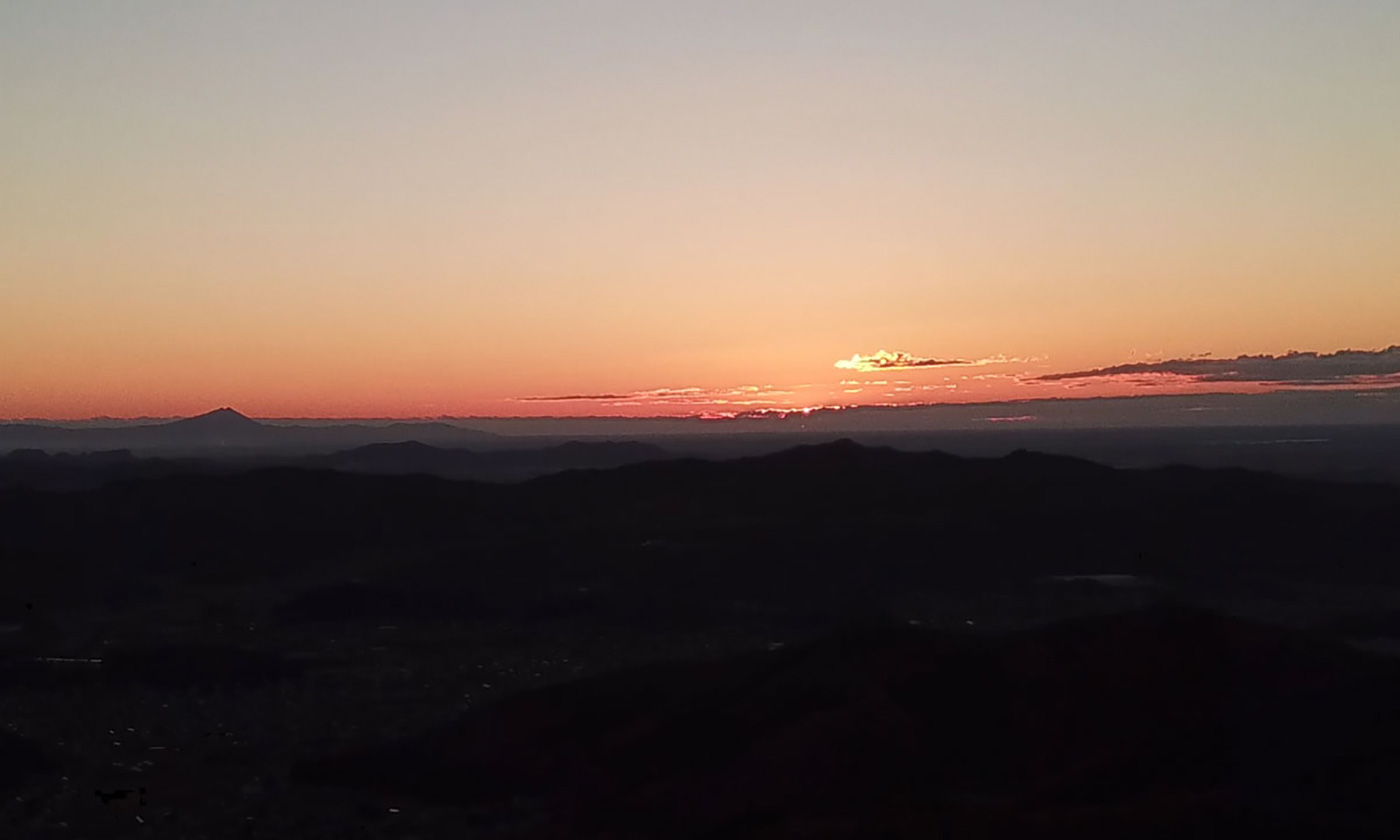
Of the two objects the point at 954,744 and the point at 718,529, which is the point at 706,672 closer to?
the point at 954,744

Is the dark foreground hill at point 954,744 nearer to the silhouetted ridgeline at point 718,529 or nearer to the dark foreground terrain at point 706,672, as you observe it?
the dark foreground terrain at point 706,672

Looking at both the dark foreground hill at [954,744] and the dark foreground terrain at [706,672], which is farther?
the dark foreground terrain at [706,672]

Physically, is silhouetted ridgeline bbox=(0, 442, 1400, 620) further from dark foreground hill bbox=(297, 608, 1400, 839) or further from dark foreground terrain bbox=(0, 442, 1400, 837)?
dark foreground hill bbox=(297, 608, 1400, 839)

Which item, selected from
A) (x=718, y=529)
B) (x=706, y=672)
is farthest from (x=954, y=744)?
(x=718, y=529)

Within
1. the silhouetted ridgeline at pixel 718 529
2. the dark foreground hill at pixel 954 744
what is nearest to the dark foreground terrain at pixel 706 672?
the dark foreground hill at pixel 954 744

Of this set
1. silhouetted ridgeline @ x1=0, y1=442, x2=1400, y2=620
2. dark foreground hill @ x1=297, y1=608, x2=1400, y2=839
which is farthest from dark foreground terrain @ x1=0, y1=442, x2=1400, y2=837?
silhouetted ridgeline @ x1=0, y1=442, x2=1400, y2=620

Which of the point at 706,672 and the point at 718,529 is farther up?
the point at 706,672
